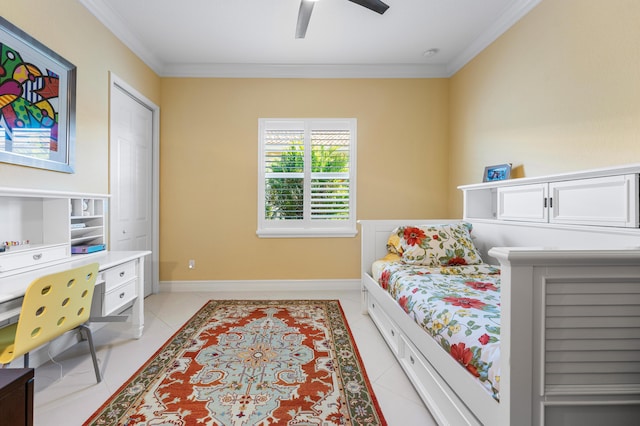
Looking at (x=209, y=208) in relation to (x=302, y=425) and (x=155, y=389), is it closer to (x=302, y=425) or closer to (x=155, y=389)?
(x=155, y=389)


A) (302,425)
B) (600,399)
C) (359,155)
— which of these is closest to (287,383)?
(302,425)

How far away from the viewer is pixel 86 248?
2.36 m

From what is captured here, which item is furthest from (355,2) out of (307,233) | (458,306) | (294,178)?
(307,233)

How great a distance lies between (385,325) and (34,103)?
2.89 meters

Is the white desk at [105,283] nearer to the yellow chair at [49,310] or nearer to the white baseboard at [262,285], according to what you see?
the yellow chair at [49,310]

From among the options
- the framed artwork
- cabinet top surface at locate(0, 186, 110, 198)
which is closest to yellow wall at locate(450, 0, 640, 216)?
cabinet top surface at locate(0, 186, 110, 198)

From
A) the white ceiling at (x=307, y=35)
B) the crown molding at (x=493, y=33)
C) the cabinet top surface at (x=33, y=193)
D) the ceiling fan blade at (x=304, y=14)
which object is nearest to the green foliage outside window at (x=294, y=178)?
the white ceiling at (x=307, y=35)

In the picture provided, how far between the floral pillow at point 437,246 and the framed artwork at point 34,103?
269 centimetres

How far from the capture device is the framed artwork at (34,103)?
1.83 metres

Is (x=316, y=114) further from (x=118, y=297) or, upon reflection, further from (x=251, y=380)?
(x=251, y=380)

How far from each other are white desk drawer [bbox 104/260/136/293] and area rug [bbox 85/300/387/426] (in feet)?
1.91

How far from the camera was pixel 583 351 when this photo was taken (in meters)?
0.97

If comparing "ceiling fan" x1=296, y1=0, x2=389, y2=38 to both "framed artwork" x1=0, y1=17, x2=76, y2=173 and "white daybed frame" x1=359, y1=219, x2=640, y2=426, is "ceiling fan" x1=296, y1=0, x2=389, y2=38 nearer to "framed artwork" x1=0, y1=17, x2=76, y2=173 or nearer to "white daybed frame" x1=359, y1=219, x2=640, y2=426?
"framed artwork" x1=0, y1=17, x2=76, y2=173

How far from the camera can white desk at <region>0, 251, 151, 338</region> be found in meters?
1.45
